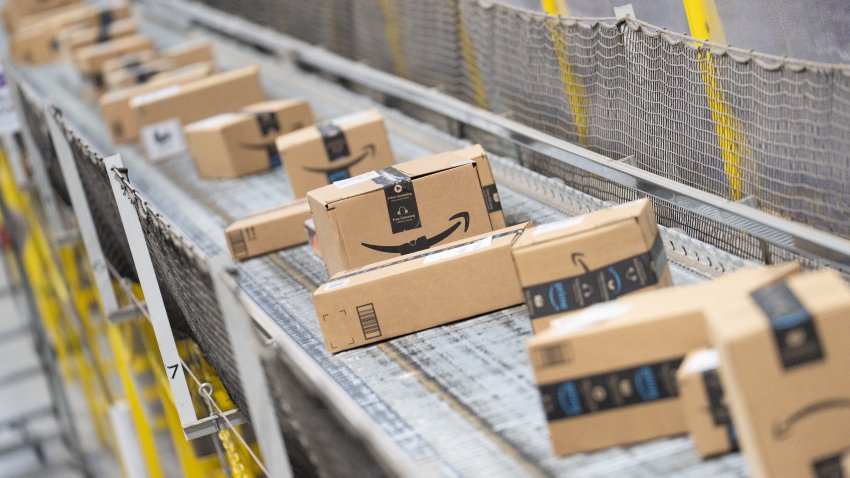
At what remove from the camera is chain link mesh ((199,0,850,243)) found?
3057 mm

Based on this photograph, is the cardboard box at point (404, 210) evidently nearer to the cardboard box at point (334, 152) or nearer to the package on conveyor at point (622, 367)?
the cardboard box at point (334, 152)

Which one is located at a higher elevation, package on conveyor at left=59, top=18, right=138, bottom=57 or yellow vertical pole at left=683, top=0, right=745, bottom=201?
package on conveyor at left=59, top=18, right=138, bottom=57

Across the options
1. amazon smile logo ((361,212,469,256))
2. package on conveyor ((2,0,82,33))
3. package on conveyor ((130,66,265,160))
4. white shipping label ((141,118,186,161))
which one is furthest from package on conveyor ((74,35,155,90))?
amazon smile logo ((361,212,469,256))

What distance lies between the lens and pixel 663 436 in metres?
2.33

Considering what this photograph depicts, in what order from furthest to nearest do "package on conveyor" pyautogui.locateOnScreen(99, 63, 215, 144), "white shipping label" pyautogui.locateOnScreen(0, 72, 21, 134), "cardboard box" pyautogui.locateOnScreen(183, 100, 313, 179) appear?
"package on conveyor" pyautogui.locateOnScreen(99, 63, 215, 144) → "white shipping label" pyautogui.locateOnScreen(0, 72, 21, 134) → "cardboard box" pyautogui.locateOnScreen(183, 100, 313, 179)

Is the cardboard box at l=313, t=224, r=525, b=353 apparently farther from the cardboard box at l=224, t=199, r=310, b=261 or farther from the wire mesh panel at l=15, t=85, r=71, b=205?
the wire mesh panel at l=15, t=85, r=71, b=205

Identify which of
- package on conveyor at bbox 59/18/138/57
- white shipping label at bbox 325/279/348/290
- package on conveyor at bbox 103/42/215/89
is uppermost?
package on conveyor at bbox 59/18/138/57

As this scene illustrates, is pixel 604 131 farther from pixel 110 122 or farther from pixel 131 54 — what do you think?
pixel 131 54

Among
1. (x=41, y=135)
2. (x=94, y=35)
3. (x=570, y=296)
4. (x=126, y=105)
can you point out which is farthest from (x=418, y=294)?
(x=94, y=35)

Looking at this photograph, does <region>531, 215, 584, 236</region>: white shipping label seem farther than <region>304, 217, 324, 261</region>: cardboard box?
No

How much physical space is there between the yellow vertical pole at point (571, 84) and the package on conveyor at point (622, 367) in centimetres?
200

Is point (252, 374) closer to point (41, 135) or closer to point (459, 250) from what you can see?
point (459, 250)

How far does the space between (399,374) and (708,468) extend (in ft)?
3.08

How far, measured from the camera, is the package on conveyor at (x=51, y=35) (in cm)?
826
